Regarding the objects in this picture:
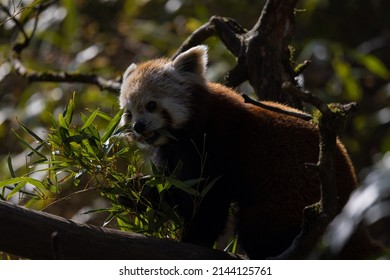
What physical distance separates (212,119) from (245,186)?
332 mm

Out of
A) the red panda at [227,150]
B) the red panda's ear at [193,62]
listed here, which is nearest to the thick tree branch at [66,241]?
the red panda at [227,150]

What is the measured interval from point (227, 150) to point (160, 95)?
0.42m

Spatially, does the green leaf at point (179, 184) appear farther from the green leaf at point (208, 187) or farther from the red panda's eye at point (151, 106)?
the red panda's eye at point (151, 106)

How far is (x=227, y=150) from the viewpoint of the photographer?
310 cm

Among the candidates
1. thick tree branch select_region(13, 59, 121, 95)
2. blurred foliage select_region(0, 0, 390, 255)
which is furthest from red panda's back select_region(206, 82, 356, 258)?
blurred foliage select_region(0, 0, 390, 255)

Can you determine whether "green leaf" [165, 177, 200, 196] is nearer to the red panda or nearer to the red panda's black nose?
the red panda

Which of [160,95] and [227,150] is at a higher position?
[160,95]

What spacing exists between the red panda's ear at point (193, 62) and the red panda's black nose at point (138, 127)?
38 centimetres

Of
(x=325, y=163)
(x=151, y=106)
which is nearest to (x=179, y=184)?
(x=325, y=163)

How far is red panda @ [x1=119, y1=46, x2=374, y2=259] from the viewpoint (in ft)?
9.43

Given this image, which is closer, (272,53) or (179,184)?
(179,184)

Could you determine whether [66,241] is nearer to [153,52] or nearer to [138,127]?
[138,127]

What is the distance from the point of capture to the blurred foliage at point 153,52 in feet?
18.0

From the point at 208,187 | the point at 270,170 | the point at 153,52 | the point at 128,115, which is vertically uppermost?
the point at 128,115
